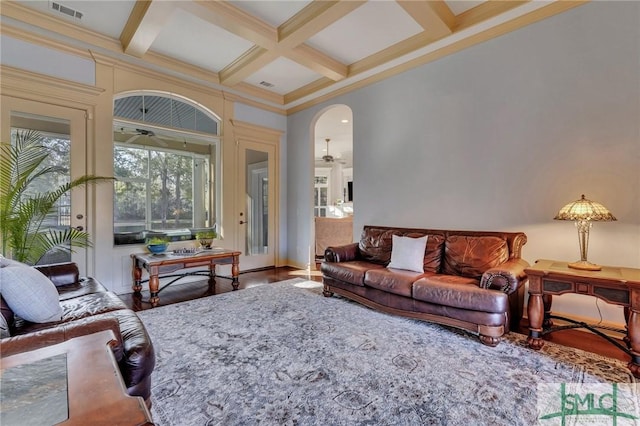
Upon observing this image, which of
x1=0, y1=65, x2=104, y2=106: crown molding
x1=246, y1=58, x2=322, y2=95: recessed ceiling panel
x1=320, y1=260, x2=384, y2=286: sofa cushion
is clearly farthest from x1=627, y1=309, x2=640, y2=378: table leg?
x1=0, y1=65, x2=104, y2=106: crown molding

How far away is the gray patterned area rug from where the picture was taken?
5.33 ft

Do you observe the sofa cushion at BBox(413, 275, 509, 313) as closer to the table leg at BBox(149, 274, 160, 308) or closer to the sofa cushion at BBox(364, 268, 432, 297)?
the sofa cushion at BBox(364, 268, 432, 297)

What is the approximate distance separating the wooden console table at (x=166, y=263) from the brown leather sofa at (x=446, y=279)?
1.47 meters

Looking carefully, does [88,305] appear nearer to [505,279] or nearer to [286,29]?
[505,279]

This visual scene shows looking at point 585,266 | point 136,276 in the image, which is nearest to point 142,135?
point 136,276

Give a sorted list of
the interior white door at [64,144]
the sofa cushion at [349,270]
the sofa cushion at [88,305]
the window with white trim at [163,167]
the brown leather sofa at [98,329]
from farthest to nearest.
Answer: the window with white trim at [163,167] → the interior white door at [64,144] → the sofa cushion at [349,270] → the sofa cushion at [88,305] → the brown leather sofa at [98,329]

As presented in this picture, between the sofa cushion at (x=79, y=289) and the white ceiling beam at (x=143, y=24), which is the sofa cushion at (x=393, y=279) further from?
the white ceiling beam at (x=143, y=24)

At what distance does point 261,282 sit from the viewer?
15.0ft

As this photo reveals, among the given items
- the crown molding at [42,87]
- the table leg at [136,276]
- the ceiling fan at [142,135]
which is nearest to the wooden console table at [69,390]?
the table leg at [136,276]

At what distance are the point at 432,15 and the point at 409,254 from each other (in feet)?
8.17

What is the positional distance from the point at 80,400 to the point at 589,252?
3724 mm

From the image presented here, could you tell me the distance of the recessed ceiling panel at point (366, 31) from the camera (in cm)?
320

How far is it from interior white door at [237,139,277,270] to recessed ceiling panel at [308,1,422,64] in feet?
7.51

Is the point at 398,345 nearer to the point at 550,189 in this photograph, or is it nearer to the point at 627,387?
the point at 627,387
